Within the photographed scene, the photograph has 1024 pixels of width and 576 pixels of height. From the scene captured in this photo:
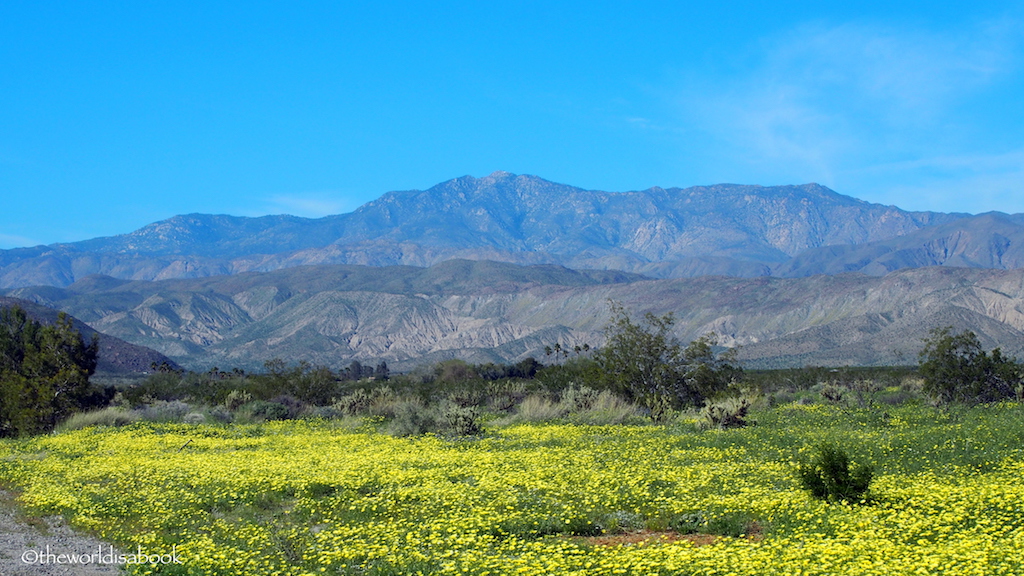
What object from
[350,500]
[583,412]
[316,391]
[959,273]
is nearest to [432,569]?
[350,500]

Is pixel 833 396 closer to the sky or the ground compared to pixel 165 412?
closer to the sky

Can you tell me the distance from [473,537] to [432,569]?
1108mm

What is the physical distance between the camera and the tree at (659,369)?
29.5 metres

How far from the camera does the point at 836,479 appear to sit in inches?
437

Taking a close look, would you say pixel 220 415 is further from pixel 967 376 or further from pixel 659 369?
pixel 967 376

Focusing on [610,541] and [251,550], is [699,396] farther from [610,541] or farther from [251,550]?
[251,550]

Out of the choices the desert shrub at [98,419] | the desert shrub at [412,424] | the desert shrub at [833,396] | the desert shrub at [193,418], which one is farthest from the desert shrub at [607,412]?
the desert shrub at [98,419]

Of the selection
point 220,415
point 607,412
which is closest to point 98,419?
point 220,415

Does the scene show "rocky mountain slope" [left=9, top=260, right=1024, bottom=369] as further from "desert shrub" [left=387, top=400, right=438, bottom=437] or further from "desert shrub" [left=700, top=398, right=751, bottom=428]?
"desert shrub" [left=387, top=400, right=438, bottom=437]

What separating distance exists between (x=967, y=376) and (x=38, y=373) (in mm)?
30239

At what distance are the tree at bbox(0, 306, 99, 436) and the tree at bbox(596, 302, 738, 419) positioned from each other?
727 inches

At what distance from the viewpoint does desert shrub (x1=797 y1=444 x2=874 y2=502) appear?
35.9 ft

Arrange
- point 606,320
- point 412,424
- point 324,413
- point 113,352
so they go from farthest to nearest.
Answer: point 606,320
point 113,352
point 324,413
point 412,424

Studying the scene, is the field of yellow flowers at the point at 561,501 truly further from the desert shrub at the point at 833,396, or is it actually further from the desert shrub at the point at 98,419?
the desert shrub at the point at 833,396
